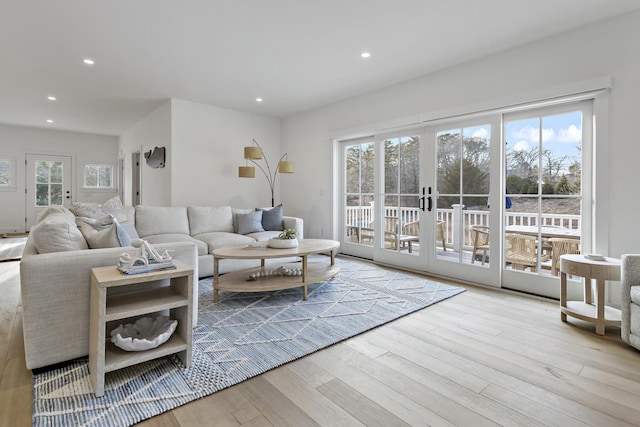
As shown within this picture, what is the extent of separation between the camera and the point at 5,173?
7.45m

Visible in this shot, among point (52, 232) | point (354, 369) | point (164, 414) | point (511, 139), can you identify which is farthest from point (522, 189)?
point (52, 232)

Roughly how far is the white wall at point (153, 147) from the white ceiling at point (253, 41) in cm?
59

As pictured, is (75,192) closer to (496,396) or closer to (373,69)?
(373,69)

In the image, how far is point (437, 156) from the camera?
3.97 metres

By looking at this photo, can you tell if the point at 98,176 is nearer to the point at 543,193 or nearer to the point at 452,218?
the point at 452,218

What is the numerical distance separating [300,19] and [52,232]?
242 centimetres

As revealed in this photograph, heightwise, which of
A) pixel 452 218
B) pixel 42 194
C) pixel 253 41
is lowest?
pixel 452 218

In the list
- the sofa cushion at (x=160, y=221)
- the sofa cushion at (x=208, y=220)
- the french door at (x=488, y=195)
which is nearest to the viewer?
the french door at (x=488, y=195)

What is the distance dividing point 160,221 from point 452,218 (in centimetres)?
363

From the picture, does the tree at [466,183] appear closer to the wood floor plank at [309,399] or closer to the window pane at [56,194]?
the wood floor plank at [309,399]

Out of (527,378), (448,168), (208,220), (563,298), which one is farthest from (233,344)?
(448,168)

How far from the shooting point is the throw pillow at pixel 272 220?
480cm

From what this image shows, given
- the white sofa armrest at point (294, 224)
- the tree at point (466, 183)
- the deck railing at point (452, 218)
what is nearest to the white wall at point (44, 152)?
the white sofa armrest at point (294, 224)

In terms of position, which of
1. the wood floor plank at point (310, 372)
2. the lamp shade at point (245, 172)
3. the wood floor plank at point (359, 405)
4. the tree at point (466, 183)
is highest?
the lamp shade at point (245, 172)
